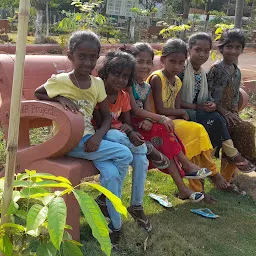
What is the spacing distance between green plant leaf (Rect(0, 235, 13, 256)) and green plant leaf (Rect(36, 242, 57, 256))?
82 mm

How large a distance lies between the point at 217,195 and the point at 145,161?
115 centimetres

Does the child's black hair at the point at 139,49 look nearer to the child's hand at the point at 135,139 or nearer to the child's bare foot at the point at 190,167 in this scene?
the child's hand at the point at 135,139

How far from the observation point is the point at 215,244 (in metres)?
2.79

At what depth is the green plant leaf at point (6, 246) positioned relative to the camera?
1.24m

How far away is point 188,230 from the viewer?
9.61 feet

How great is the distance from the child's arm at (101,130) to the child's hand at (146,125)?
0.40 meters

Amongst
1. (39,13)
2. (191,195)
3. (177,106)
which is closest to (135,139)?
(191,195)

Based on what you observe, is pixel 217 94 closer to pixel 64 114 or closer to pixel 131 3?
pixel 64 114

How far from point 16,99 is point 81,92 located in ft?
4.77

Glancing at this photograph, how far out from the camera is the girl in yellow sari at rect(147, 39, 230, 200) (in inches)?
129

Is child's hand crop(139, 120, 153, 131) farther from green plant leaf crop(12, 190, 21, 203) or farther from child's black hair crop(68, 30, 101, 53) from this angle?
green plant leaf crop(12, 190, 21, 203)

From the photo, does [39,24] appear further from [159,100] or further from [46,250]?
[46,250]

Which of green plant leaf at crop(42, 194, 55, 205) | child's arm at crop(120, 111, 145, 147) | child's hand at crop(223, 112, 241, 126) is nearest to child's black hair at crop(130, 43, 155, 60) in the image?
child's arm at crop(120, 111, 145, 147)

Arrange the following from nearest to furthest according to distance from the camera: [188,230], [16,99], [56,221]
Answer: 1. [56,221]
2. [16,99]
3. [188,230]
